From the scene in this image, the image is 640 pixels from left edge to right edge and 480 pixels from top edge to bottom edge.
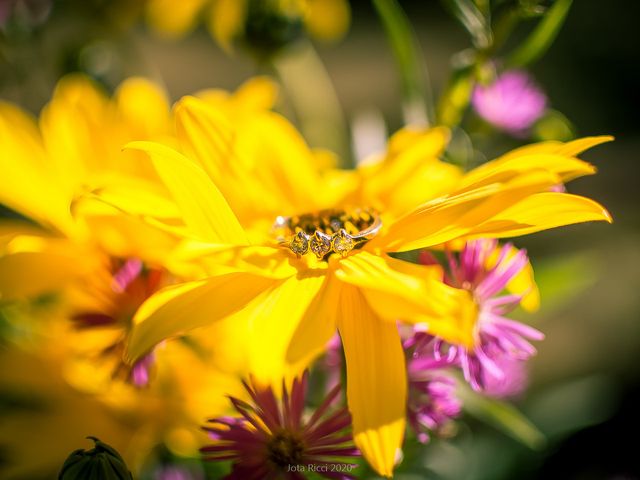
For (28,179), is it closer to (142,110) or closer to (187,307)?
(142,110)

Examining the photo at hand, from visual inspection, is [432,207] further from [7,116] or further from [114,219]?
[7,116]

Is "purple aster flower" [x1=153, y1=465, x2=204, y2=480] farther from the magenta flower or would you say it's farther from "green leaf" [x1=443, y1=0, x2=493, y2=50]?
"green leaf" [x1=443, y1=0, x2=493, y2=50]

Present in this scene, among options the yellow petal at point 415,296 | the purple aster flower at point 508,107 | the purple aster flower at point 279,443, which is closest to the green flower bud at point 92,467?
the purple aster flower at point 279,443

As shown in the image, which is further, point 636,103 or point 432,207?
point 636,103

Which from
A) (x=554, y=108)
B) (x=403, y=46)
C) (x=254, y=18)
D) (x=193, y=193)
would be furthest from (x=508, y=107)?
(x=554, y=108)

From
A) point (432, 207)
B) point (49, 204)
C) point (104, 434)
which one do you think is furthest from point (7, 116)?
point (432, 207)

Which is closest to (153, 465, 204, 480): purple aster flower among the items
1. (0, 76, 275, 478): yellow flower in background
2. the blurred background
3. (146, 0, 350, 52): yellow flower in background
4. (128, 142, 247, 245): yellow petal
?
(0, 76, 275, 478): yellow flower in background
